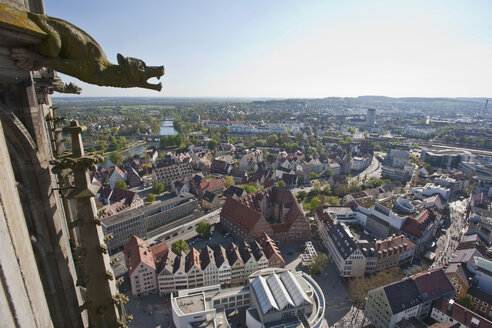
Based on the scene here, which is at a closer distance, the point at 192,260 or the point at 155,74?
the point at 155,74

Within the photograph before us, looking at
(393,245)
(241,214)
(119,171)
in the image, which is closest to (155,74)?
(241,214)

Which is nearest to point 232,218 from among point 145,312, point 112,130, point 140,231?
point 140,231

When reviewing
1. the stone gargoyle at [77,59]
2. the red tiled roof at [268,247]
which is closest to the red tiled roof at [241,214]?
the red tiled roof at [268,247]

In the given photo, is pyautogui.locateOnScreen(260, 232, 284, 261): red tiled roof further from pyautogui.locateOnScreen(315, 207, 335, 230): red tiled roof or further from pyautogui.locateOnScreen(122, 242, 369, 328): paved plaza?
pyautogui.locateOnScreen(315, 207, 335, 230): red tiled roof

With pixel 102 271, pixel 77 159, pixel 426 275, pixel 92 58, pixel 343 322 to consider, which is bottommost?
pixel 343 322

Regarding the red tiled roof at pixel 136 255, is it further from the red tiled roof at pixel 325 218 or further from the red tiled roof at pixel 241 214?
the red tiled roof at pixel 325 218

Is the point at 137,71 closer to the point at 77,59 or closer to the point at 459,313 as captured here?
the point at 77,59

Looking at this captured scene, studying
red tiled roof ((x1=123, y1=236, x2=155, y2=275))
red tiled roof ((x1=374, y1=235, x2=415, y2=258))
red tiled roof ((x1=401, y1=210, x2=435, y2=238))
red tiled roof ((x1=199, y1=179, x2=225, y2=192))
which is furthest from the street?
red tiled roof ((x1=199, y1=179, x2=225, y2=192))

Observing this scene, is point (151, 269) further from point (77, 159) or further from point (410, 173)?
point (410, 173)
